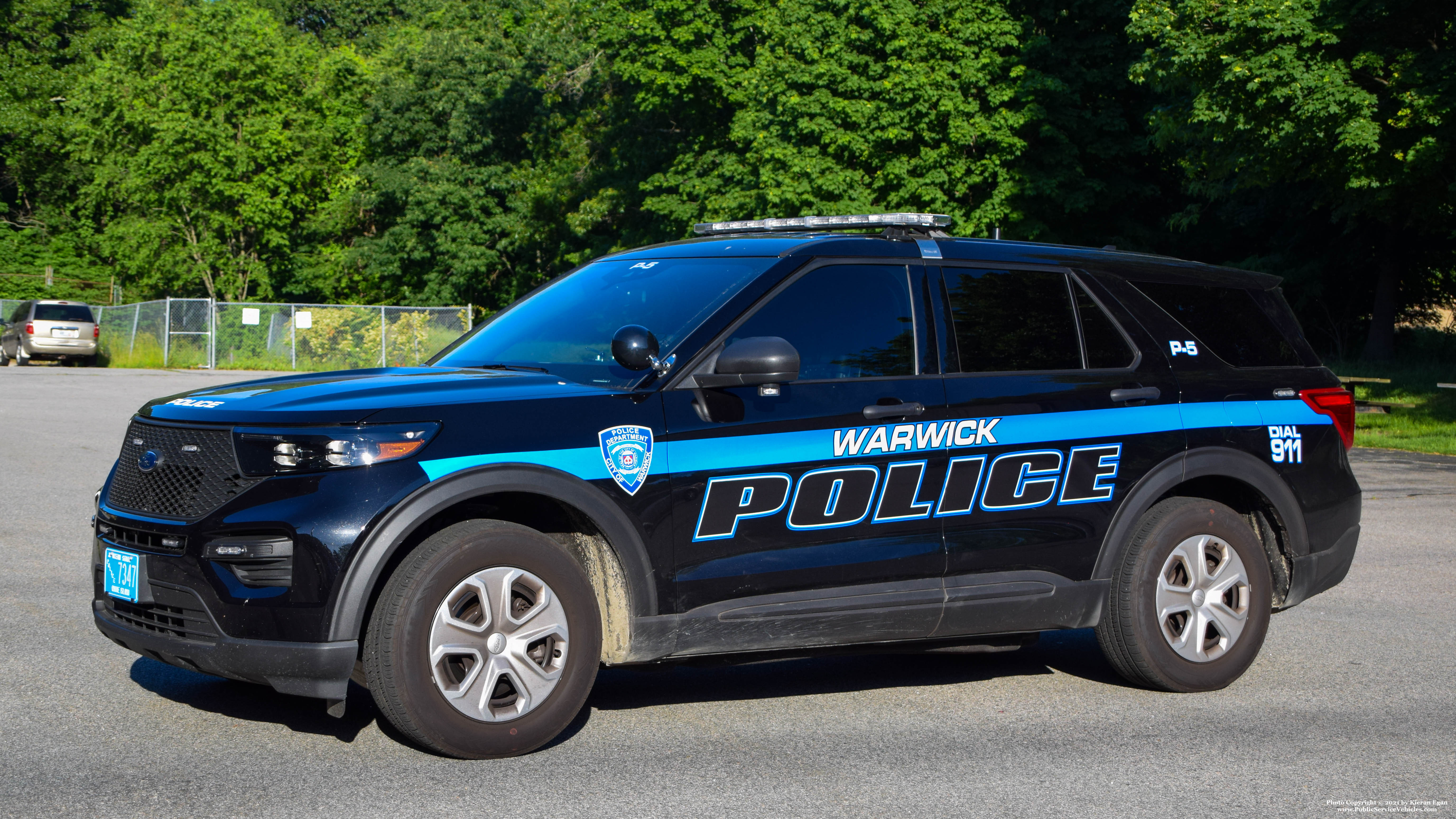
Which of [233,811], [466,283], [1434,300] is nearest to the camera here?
[233,811]

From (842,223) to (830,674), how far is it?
78.8 inches

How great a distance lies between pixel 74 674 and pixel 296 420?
2183 millimetres

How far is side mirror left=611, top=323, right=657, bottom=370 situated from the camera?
4.75 m

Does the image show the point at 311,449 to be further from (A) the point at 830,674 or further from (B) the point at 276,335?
(B) the point at 276,335

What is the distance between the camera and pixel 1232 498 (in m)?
6.22

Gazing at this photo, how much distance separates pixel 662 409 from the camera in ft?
15.7

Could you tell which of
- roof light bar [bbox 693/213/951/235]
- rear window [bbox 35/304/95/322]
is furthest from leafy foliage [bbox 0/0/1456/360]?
roof light bar [bbox 693/213/951/235]

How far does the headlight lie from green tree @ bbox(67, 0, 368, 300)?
5316cm

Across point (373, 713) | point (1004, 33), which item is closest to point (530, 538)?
point (373, 713)

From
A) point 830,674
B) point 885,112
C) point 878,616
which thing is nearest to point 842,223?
point 878,616

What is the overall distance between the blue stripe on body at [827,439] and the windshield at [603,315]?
345mm

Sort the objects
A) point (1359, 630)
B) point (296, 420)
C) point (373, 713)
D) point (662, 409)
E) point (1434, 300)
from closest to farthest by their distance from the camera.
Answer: point (296, 420) → point (662, 409) → point (373, 713) → point (1359, 630) → point (1434, 300)

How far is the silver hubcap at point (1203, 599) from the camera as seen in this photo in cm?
575

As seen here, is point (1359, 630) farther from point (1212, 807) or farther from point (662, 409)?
point (662, 409)
